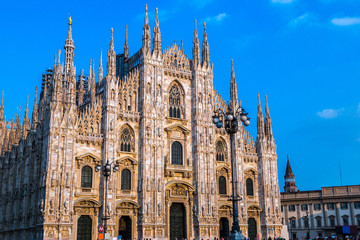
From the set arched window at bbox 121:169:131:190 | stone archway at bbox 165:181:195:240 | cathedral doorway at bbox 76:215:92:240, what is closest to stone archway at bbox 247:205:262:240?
stone archway at bbox 165:181:195:240

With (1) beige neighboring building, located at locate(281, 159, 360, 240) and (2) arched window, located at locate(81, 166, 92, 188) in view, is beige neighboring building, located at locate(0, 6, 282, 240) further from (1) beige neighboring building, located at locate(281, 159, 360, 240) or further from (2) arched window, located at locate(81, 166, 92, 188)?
(1) beige neighboring building, located at locate(281, 159, 360, 240)

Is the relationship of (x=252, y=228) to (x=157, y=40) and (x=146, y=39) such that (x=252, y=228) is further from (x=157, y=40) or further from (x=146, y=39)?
(x=146, y=39)

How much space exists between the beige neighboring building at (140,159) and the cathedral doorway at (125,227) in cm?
10

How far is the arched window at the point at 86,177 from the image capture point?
4184 centimetres

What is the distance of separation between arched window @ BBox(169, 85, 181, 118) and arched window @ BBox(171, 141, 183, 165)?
11.2 ft

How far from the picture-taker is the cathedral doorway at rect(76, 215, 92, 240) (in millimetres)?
40750

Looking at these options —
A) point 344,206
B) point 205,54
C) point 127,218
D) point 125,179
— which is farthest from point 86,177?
point 344,206

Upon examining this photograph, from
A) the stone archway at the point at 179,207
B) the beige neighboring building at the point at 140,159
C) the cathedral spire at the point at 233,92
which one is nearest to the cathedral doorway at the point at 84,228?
the beige neighboring building at the point at 140,159

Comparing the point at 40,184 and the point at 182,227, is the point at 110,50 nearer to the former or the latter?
the point at 40,184

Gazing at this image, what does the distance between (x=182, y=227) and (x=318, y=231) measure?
3886 centimetres

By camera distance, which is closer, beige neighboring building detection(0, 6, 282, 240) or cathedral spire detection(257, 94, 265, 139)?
beige neighboring building detection(0, 6, 282, 240)

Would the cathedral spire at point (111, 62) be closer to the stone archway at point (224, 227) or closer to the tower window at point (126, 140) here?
the tower window at point (126, 140)

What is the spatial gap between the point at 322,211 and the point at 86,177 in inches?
1958

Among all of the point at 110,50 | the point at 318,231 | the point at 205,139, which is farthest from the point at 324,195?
the point at 110,50
